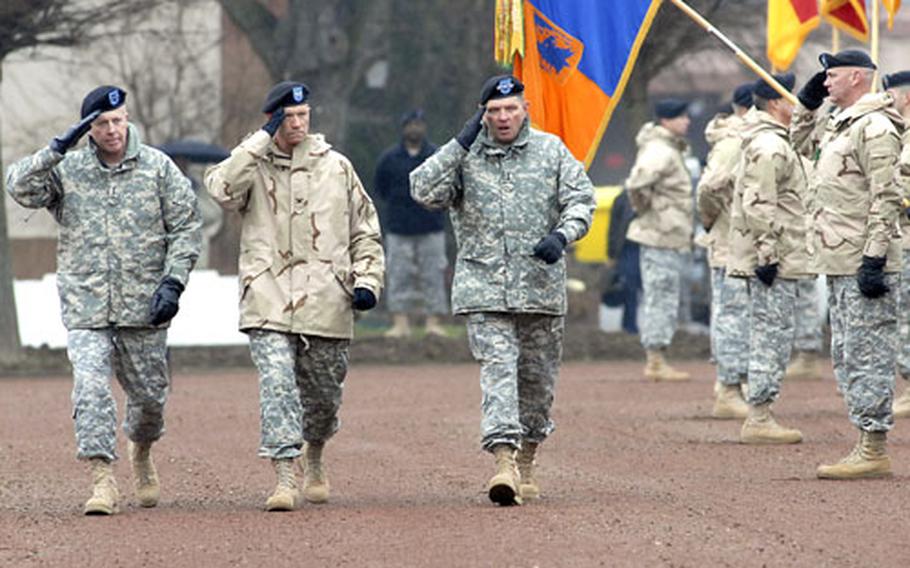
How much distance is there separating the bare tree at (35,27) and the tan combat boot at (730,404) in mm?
9038

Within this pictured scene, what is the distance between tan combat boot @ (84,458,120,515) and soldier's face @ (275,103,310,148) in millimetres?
1721

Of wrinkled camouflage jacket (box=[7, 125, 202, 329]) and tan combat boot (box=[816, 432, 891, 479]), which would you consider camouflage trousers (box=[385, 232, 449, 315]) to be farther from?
wrinkled camouflage jacket (box=[7, 125, 202, 329])

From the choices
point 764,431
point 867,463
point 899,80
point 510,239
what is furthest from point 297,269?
point 764,431

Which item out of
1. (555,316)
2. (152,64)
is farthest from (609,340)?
(555,316)

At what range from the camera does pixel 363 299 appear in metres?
11.4

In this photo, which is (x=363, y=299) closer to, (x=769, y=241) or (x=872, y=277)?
(x=872, y=277)

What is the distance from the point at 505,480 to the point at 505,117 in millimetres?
1714

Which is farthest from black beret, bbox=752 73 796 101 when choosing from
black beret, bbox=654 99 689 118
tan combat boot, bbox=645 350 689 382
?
tan combat boot, bbox=645 350 689 382

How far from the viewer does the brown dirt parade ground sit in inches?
388

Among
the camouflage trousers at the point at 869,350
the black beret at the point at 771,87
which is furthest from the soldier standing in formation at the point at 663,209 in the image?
the camouflage trousers at the point at 869,350

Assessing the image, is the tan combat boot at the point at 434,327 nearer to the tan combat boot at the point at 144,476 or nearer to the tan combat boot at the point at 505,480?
the tan combat boot at the point at 144,476

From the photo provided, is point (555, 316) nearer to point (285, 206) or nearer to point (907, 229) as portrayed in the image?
point (285, 206)

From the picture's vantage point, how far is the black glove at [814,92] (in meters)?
12.9

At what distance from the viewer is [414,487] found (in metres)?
12.5
